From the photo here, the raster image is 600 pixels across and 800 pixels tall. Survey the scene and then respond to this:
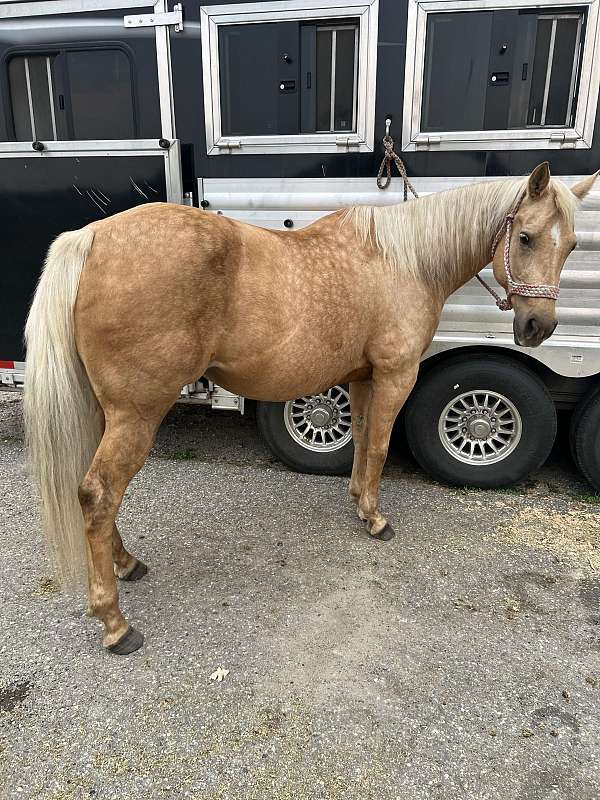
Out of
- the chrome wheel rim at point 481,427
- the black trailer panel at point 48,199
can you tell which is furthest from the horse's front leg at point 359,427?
the black trailer panel at point 48,199

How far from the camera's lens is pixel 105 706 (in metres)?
2.03

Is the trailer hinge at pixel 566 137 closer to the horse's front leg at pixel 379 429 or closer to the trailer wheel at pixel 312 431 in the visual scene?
the horse's front leg at pixel 379 429

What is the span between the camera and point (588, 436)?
11.7 ft

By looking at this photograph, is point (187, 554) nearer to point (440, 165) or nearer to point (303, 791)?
point (303, 791)

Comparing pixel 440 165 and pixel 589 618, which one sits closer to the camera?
pixel 589 618

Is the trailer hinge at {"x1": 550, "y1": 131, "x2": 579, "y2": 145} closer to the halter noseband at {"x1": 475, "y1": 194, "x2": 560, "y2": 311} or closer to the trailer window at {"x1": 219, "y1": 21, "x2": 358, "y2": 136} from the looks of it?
the halter noseband at {"x1": 475, "y1": 194, "x2": 560, "y2": 311}

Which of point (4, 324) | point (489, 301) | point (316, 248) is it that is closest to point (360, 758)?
point (316, 248)

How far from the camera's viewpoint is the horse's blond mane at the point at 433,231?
2678 millimetres

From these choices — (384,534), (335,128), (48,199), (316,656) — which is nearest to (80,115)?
(48,199)

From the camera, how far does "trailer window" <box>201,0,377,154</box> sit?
3.09 meters

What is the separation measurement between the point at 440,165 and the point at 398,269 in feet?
2.98

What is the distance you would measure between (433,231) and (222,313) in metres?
1.25

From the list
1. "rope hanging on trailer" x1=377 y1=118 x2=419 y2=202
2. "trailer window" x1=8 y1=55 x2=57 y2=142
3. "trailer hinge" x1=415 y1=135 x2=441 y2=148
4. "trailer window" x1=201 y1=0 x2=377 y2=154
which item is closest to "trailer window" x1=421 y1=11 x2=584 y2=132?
"trailer hinge" x1=415 y1=135 x2=441 y2=148

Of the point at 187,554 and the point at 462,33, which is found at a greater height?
the point at 462,33
